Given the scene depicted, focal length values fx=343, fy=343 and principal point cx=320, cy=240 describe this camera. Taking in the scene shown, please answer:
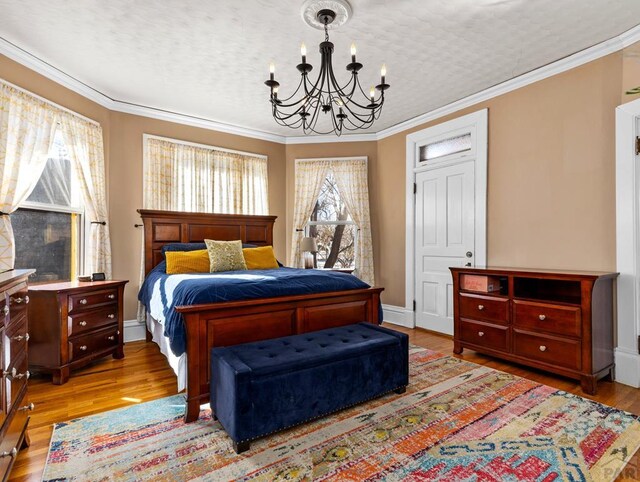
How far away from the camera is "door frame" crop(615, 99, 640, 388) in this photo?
2.71m

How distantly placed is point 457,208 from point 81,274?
4295mm

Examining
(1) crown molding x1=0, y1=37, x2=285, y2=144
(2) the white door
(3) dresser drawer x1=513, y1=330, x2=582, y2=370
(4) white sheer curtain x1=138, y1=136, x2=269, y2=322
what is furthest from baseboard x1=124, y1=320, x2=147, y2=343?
(3) dresser drawer x1=513, y1=330, x2=582, y2=370

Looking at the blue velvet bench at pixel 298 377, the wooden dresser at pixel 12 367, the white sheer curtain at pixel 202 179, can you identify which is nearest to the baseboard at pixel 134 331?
the white sheer curtain at pixel 202 179

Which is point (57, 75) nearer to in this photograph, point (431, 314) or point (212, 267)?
point (212, 267)

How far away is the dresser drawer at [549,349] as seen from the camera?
8.81ft

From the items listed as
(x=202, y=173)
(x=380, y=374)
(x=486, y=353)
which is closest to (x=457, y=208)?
(x=486, y=353)

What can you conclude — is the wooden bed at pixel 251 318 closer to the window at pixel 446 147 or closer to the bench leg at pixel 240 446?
the bench leg at pixel 240 446

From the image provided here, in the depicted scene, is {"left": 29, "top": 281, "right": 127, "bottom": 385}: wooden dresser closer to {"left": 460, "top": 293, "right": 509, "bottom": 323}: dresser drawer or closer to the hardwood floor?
the hardwood floor

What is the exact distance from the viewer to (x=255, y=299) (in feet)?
8.17

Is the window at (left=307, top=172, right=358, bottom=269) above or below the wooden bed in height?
above

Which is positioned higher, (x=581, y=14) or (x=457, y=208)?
(x=581, y=14)

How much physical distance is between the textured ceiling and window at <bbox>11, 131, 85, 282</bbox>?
0.99 m

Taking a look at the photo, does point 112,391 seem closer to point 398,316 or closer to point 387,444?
point 387,444

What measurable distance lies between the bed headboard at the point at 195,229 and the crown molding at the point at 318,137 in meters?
1.23
